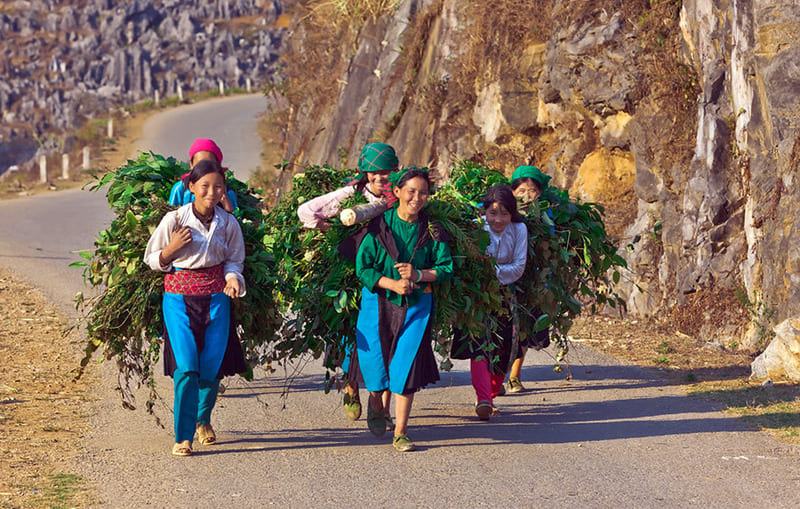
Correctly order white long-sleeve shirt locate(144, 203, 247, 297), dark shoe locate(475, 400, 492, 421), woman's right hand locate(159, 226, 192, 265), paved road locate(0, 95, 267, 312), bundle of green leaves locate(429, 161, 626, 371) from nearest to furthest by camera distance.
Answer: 1. woman's right hand locate(159, 226, 192, 265)
2. white long-sleeve shirt locate(144, 203, 247, 297)
3. dark shoe locate(475, 400, 492, 421)
4. bundle of green leaves locate(429, 161, 626, 371)
5. paved road locate(0, 95, 267, 312)

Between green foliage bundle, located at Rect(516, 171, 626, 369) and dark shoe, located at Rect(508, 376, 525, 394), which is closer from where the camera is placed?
green foliage bundle, located at Rect(516, 171, 626, 369)

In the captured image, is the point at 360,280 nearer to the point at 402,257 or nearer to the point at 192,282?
the point at 402,257

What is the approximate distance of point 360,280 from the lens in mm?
7031

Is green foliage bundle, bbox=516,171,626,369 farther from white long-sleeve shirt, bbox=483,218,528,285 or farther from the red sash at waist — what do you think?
the red sash at waist

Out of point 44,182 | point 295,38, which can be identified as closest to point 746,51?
point 295,38

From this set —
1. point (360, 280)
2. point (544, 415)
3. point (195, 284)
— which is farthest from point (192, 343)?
point (544, 415)

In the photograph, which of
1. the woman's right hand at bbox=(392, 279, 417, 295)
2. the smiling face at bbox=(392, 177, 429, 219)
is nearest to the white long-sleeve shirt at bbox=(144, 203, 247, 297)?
the woman's right hand at bbox=(392, 279, 417, 295)

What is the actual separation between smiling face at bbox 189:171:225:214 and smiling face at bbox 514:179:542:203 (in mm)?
2900

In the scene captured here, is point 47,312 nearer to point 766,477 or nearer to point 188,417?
point 188,417

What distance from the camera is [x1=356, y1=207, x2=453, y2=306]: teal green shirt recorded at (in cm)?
693

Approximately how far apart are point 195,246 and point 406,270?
4.53ft

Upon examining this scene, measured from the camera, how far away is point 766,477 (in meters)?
6.28

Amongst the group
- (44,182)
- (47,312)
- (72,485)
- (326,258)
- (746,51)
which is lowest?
(44,182)

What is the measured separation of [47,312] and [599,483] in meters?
8.81
